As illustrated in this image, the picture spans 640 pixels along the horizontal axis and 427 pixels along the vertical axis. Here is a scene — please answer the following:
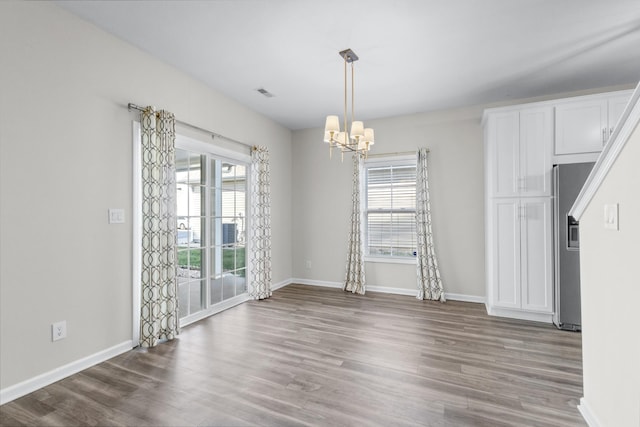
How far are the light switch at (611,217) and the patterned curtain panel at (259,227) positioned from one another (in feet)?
12.5

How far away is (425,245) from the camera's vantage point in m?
4.51

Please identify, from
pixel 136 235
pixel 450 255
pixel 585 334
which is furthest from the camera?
pixel 450 255

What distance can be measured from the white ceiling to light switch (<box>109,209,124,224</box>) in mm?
1555

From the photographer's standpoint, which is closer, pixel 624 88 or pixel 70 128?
pixel 70 128

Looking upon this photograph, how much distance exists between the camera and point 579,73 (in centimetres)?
340

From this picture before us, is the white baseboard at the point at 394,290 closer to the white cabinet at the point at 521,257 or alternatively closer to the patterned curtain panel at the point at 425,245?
the patterned curtain panel at the point at 425,245

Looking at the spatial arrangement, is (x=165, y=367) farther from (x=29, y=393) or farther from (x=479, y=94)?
(x=479, y=94)

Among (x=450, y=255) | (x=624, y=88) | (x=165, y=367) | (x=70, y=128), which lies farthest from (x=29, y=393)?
(x=624, y=88)

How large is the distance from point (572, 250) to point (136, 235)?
175 inches

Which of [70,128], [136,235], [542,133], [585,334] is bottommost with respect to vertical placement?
[585,334]

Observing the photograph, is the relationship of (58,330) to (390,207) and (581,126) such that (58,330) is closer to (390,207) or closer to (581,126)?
(390,207)

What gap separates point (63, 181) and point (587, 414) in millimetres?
3847

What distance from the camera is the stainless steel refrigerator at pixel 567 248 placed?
325 cm

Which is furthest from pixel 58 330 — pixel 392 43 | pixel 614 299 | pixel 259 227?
pixel 392 43
